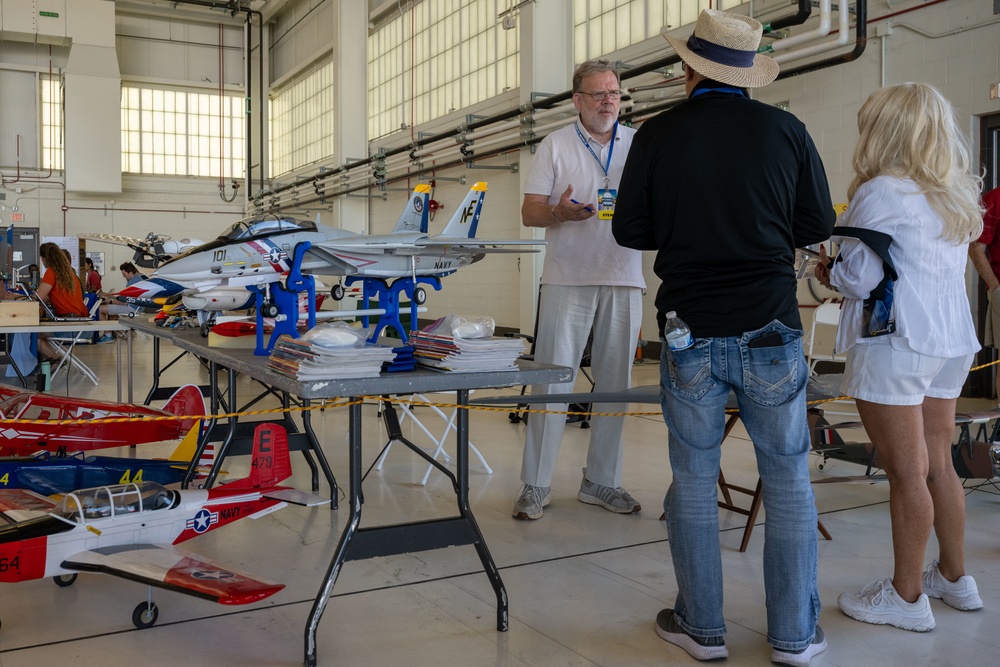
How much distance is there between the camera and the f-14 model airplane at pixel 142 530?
2.45m

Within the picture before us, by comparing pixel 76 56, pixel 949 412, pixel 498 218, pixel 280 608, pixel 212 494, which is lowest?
pixel 280 608

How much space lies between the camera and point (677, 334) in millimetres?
2236

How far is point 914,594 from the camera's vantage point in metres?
2.57

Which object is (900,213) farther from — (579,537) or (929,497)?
(579,537)

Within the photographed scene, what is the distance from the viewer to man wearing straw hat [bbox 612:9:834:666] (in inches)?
85.4

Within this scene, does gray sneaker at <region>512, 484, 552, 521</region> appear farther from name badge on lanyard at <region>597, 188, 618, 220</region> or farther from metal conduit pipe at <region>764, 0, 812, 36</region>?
metal conduit pipe at <region>764, 0, 812, 36</region>

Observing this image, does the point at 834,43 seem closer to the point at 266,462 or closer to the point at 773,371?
the point at 773,371

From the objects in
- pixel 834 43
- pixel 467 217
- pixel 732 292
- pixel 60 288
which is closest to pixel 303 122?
pixel 60 288

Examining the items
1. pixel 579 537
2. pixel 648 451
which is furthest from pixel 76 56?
pixel 579 537

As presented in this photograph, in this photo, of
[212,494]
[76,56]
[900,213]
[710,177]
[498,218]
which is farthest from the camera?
[76,56]

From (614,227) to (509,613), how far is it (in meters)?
1.32

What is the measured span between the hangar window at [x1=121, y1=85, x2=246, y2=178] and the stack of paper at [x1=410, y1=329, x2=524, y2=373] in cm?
2094

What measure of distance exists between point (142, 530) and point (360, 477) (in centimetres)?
90

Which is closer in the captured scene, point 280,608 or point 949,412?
point 949,412
